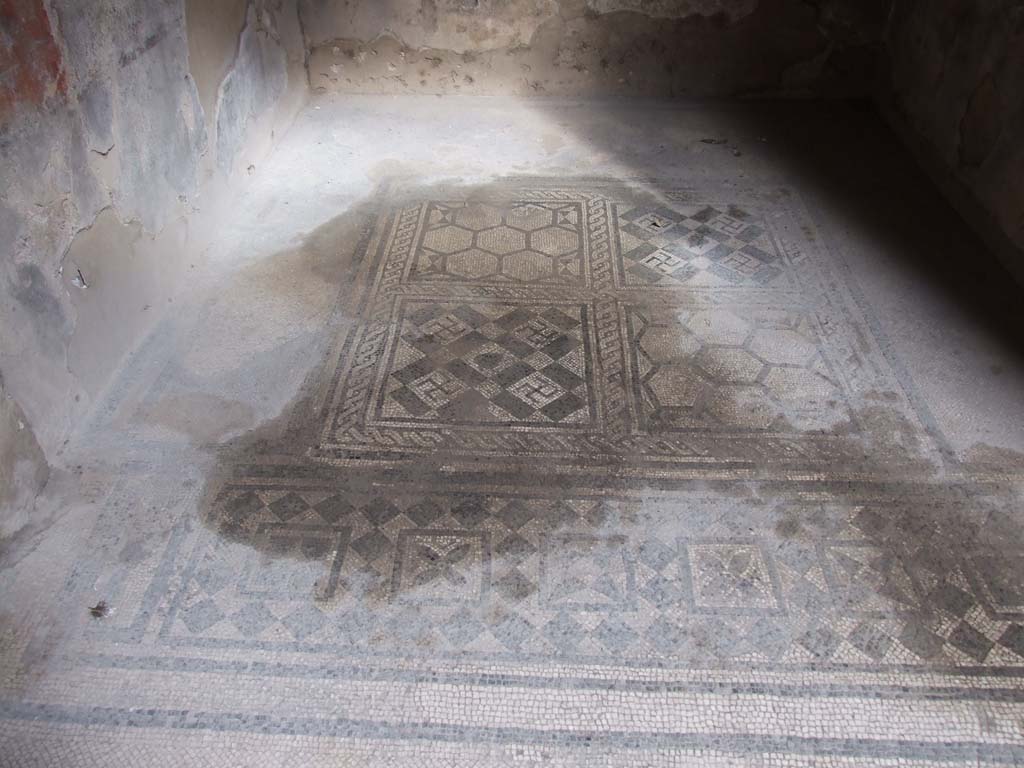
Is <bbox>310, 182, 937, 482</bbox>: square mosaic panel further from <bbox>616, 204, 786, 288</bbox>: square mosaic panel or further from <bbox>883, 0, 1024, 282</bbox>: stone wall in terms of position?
<bbox>883, 0, 1024, 282</bbox>: stone wall

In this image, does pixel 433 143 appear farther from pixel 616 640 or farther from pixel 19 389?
Answer: pixel 616 640

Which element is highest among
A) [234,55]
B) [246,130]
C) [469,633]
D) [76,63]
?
[76,63]

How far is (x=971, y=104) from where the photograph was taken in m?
2.66

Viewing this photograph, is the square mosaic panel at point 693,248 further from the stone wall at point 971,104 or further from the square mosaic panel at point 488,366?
the stone wall at point 971,104

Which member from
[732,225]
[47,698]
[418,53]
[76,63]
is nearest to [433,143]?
[418,53]

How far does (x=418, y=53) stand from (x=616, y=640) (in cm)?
292

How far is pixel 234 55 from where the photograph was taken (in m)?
2.69

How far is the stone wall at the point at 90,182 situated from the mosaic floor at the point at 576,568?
310 mm

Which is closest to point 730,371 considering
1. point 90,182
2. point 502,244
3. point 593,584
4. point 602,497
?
point 602,497

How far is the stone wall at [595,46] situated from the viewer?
3.38m

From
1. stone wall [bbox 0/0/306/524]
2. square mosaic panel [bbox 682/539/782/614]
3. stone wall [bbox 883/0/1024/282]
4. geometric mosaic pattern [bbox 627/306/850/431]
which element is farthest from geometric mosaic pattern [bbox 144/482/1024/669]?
stone wall [bbox 883/0/1024/282]

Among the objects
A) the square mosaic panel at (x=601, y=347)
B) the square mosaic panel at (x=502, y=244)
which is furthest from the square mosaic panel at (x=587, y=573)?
the square mosaic panel at (x=502, y=244)

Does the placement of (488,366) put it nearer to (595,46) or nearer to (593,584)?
(593,584)

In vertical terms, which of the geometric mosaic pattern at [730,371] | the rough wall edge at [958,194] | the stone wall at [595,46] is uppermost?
the stone wall at [595,46]
